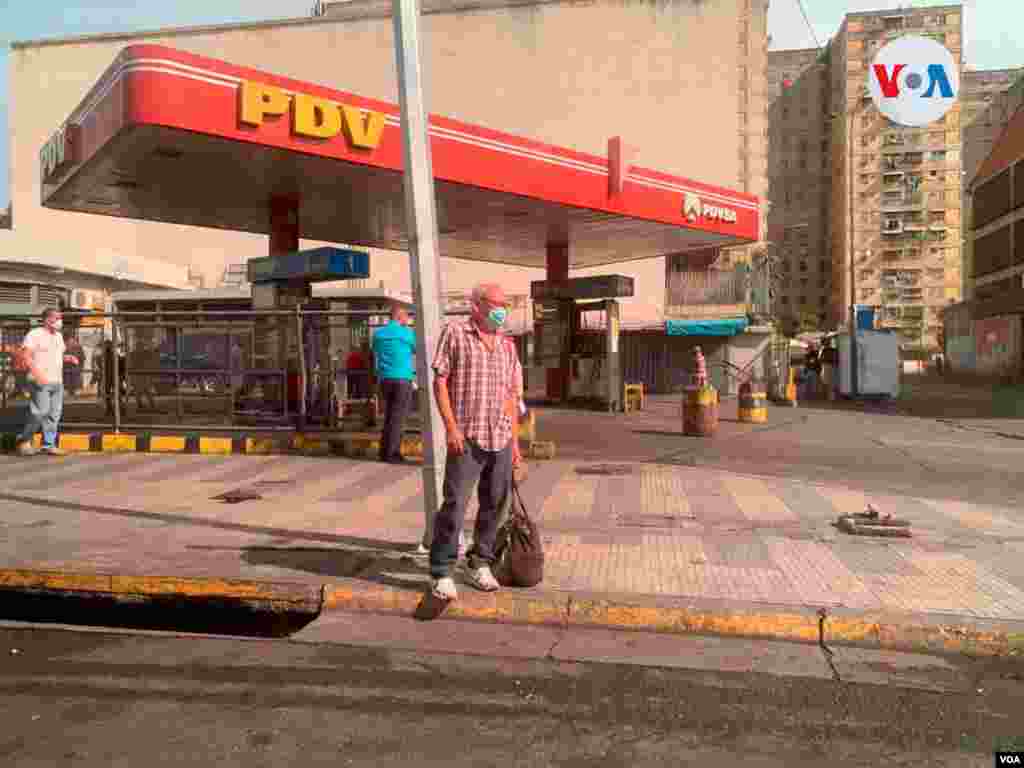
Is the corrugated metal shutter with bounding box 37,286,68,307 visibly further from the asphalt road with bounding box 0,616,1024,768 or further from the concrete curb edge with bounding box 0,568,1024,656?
the asphalt road with bounding box 0,616,1024,768

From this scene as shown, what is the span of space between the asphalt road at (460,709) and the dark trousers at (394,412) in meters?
5.86

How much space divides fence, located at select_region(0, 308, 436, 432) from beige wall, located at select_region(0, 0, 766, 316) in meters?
26.3

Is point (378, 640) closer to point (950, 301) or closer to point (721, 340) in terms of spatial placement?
point (721, 340)

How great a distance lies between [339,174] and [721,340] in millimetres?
21906

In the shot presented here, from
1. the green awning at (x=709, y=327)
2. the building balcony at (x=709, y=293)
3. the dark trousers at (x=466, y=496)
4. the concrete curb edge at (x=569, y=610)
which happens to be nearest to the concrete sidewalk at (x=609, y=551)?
the concrete curb edge at (x=569, y=610)

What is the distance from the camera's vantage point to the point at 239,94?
11891 mm

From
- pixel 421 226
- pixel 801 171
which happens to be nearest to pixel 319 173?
pixel 421 226

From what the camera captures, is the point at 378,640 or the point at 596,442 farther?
the point at 596,442

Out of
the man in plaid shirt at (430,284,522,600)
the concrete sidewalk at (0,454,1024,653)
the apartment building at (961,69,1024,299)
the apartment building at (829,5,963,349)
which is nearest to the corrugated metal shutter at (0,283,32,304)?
the concrete sidewalk at (0,454,1024,653)

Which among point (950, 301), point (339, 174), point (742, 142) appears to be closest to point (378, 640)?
point (339, 174)

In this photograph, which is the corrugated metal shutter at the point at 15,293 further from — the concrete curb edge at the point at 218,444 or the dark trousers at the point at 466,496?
the dark trousers at the point at 466,496

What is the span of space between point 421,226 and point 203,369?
7.72 meters

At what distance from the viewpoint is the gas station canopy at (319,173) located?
11586 mm

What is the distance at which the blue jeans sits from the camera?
36.8ft
